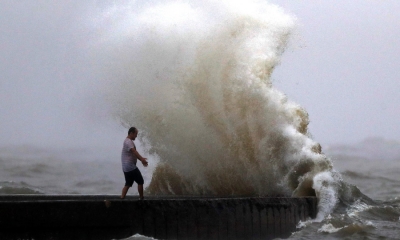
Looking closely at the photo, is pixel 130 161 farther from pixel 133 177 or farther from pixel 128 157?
pixel 133 177

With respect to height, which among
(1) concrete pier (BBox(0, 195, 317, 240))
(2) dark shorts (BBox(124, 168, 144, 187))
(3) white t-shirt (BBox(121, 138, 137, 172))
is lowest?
(1) concrete pier (BBox(0, 195, 317, 240))

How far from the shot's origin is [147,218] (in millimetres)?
9328

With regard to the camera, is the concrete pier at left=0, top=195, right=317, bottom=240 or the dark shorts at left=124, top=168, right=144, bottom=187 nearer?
the concrete pier at left=0, top=195, right=317, bottom=240

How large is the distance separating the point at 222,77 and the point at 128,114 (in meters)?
2.54

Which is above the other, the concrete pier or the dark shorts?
the dark shorts

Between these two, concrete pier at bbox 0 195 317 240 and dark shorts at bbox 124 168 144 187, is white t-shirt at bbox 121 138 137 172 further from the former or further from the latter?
concrete pier at bbox 0 195 317 240

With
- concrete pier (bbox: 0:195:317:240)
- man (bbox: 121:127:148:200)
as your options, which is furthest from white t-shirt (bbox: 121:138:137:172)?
concrete pier (bbox: 0:195:317:240)

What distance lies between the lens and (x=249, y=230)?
11102 millimetres

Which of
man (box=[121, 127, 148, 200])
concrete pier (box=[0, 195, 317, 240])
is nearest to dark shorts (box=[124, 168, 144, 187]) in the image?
man (box=[121, 127, 148, 200])

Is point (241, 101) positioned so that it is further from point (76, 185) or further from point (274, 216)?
point (76, 185)

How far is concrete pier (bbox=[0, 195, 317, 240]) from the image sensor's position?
26.6ft

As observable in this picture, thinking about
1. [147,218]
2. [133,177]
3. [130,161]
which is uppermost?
[130,161]

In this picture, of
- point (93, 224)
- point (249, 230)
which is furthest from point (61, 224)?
point (249, 230)

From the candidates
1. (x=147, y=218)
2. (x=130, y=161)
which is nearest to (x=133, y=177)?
(x=130, y=161)
